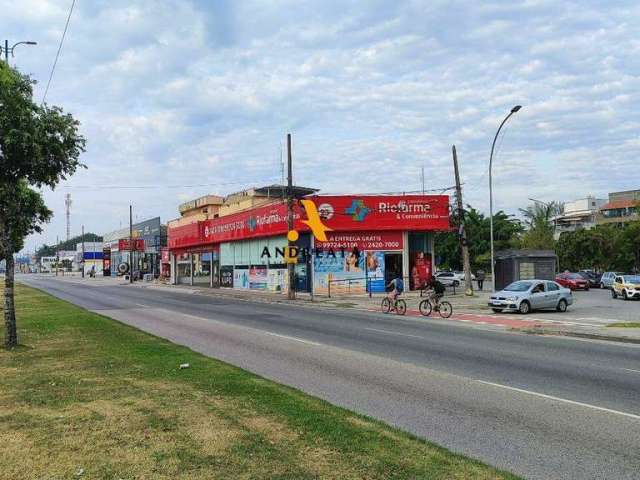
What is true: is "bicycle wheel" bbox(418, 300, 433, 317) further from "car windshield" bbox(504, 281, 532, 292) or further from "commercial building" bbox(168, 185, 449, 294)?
"commercial building" bbox(168, 185, 449, 294)

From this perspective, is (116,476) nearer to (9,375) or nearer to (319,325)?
(9,375)

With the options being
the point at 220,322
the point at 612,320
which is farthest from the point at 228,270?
the point at 612,320

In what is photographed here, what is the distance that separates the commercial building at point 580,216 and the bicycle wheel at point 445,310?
88.6 meters

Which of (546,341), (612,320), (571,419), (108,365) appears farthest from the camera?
(612,320)

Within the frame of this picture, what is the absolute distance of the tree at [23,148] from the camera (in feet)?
39.4

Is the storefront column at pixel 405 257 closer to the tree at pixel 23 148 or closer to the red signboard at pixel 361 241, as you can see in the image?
the red signboard at pixel 361 241

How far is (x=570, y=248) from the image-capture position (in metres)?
69.7

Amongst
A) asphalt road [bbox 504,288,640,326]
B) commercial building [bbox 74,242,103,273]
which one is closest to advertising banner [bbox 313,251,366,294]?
asphalt road [bbox 504,288,640,326]

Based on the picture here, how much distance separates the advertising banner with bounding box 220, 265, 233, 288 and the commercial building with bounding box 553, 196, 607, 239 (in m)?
72.5

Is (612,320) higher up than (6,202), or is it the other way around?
(6,202)

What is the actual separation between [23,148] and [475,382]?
32.7 feet

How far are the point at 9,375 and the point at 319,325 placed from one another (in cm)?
1157

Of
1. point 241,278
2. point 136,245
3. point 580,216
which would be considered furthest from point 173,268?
point 580,216

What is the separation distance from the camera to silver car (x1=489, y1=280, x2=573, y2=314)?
2594 centimetres
